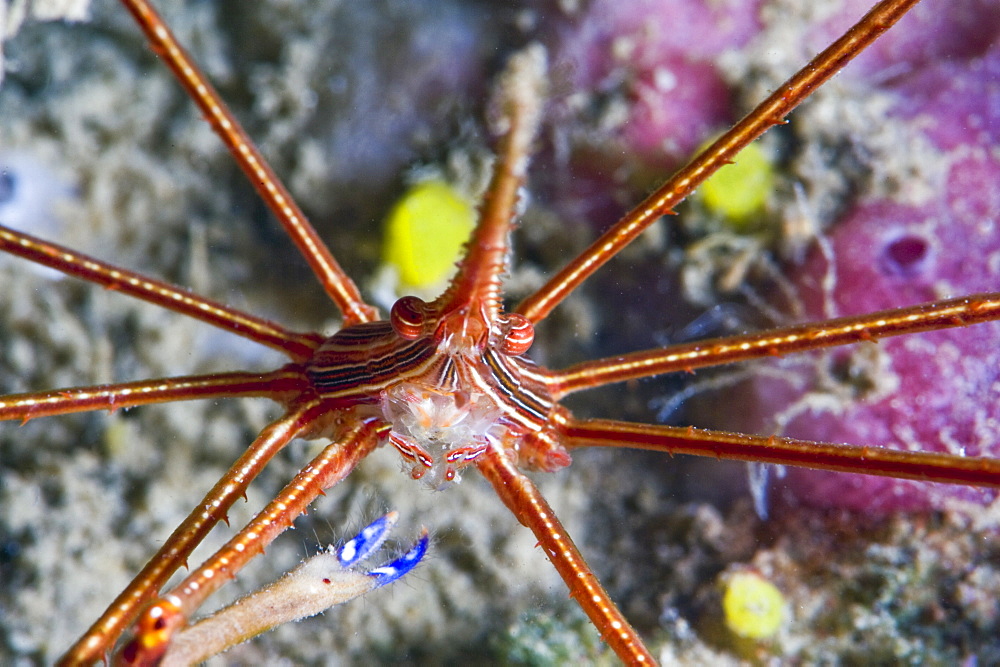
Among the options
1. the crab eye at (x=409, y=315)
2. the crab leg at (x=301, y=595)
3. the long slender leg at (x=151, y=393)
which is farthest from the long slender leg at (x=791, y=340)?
the long slender leg at (x=151, y=393)

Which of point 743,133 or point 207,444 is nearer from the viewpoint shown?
point 743,133

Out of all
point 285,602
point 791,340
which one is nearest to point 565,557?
point 285,602

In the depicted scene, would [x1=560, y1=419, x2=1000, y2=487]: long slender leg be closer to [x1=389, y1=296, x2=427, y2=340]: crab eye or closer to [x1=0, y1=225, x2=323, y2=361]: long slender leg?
[x1=389, y1=296, x2=427, y2=340]: crab eye

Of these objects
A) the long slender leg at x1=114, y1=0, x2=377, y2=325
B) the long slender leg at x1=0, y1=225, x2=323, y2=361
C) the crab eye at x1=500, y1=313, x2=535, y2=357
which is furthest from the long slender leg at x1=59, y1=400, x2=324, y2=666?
the crab eye at x1=500, y1=313, x2=535, y2=357

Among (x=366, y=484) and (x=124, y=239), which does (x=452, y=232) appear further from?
(x=124, y=239)

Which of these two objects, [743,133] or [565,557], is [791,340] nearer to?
[743,133]

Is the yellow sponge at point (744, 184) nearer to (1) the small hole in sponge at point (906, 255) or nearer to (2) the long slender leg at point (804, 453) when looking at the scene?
(1) the small hole in sponge at point (906, 255)
